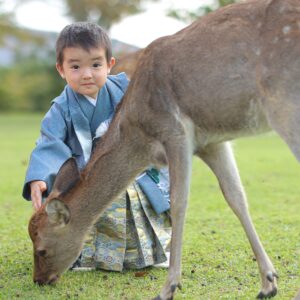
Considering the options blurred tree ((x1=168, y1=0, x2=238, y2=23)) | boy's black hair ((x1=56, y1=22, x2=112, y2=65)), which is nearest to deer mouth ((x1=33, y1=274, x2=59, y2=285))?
boy's black hair ((x1=56, y1=22, x2=112, y2=65))

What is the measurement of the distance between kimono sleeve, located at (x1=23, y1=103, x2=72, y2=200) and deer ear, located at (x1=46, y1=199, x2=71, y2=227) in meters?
0.48

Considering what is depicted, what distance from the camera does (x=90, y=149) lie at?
19.8 feet

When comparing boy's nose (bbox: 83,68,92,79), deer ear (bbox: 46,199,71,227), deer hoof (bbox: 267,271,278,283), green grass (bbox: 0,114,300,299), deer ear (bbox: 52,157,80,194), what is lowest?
green grass (bbox: 0,114,300,299)

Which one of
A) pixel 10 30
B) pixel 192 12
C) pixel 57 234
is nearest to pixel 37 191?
pixel 57 234

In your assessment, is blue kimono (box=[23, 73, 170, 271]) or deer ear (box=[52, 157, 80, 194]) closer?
deer ear (box=[52, 157, 80, 194])

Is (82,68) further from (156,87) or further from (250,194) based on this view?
(250,194)

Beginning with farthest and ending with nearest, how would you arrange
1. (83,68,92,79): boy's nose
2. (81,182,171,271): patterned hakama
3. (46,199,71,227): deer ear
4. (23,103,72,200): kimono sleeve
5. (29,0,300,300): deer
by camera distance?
1. (81,182,171,271): patterned hakama
2. (83,68,92,79): boy's nose
3. (23,103,72,200): kimono sleeve
4. (46,199,71,227): deer ear
5. (29,0,300,300): deer

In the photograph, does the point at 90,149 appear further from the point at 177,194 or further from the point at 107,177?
the point at 177,194

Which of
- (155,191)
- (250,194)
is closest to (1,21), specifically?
(250,194)

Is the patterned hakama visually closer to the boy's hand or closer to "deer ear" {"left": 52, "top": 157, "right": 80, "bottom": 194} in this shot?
the boy's hand

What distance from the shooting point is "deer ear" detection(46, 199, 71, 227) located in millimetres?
5254

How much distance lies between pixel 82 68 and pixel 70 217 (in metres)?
1.18

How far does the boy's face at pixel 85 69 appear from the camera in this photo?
19.3ft

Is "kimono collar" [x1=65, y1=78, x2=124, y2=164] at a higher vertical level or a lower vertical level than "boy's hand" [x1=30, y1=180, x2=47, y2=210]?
higher
